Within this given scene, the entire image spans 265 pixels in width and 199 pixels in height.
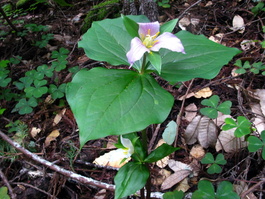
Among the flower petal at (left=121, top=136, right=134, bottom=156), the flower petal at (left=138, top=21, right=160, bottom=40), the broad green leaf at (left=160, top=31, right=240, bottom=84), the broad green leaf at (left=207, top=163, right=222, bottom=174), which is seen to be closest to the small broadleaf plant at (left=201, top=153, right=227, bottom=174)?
the broad green leaf at (left=207, top=163, right=222, bottom=174)

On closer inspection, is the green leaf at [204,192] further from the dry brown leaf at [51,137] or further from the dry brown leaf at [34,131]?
the dry brown leaf at [34,131]

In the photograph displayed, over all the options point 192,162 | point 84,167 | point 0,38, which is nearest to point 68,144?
point 84,167

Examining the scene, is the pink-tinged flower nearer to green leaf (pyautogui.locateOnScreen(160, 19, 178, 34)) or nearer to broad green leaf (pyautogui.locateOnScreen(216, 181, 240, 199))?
green leaf (pyautogui.locateOnScreen(160, 19, 178, 34))

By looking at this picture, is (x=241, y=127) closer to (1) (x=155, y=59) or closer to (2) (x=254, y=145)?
(2) (x=254, y=145)

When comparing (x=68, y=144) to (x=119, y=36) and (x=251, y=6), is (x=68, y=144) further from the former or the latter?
(x=251, y=6)

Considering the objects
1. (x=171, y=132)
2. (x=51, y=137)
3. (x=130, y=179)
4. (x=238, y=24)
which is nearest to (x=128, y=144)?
(x=130, y=179)

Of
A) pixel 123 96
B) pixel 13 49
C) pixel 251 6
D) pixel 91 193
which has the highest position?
pixel 123 96
